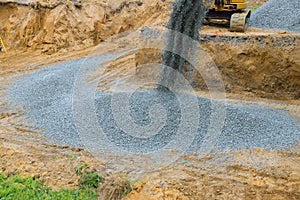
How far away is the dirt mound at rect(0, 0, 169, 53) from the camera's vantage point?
11.1 meters

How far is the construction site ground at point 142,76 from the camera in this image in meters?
4.08

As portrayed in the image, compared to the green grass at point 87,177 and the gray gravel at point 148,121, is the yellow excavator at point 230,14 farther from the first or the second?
the green grass at point 87,177

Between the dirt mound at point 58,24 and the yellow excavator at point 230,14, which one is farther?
the dirt mound at point 58,24

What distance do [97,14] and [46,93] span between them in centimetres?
563

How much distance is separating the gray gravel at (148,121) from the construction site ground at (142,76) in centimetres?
21

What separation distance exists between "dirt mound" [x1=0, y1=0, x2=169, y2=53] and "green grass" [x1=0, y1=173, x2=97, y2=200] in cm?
763

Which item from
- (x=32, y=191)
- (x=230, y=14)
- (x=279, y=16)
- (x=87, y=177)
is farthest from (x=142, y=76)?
(x=279, y=16)

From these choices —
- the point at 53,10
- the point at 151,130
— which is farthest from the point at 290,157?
the point at 53,10

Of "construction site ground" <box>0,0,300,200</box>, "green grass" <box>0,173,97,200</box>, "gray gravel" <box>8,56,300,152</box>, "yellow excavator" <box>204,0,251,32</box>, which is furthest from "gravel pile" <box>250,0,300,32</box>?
"green grass" <box>0,173,97,200</box>

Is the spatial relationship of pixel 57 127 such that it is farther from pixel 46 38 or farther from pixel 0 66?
pixel 46 38

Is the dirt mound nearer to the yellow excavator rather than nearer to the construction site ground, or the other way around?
the construction site ground

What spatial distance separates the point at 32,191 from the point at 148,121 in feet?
7.67

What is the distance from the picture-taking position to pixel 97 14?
12.0 metres

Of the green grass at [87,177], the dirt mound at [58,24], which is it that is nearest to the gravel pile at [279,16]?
the dirt mound at [58,24]
